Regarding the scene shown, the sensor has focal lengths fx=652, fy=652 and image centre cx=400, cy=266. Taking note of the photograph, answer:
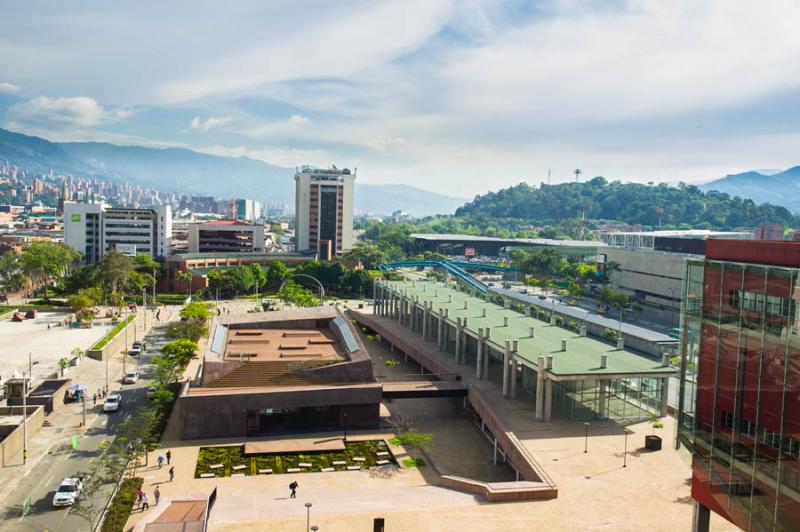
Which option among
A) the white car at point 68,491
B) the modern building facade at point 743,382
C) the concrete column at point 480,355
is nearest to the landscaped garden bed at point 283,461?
the white car at point 68,491

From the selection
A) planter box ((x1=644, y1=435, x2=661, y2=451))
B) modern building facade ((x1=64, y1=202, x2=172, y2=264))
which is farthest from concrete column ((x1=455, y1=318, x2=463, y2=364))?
modern building facade ((x1=64, y1=202, x2=172, y2=264))

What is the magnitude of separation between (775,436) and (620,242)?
323 feet

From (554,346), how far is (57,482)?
91.2ft

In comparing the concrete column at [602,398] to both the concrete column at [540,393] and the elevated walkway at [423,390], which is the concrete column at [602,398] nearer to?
the concrete column at [540,393]

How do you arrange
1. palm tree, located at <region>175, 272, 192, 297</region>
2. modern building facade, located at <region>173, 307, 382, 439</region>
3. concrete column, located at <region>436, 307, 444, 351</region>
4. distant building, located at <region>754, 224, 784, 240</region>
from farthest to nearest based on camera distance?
distant building, located at <region>754, 224, 784, 240</region> < palm tree, located at <region>175, 272, 192, 297</region> < concrete column, located at <region>436, 307, 444, 351</region> < modern building facade, located at <region>173, 307, 382, 439</region>

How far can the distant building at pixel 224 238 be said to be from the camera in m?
128

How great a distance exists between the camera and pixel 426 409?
142 feet

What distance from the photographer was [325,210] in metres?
134

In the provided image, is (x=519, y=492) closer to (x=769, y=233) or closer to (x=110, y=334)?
(x=110, y=334)

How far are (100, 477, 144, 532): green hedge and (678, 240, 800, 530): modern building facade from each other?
2051cm

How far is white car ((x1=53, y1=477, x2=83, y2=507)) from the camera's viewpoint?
2698 centimetres

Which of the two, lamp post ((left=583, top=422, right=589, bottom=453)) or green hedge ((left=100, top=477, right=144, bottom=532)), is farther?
lamp post ((left=583, top=422, right=589, bottom=453))

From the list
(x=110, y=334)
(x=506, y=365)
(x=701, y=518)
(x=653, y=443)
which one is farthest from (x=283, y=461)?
(x=110, y=334)

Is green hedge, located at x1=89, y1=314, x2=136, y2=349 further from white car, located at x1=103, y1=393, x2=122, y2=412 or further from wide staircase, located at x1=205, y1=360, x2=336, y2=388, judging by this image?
wide staircase, located at x1=205, y1=360, x2=336, y2=388
